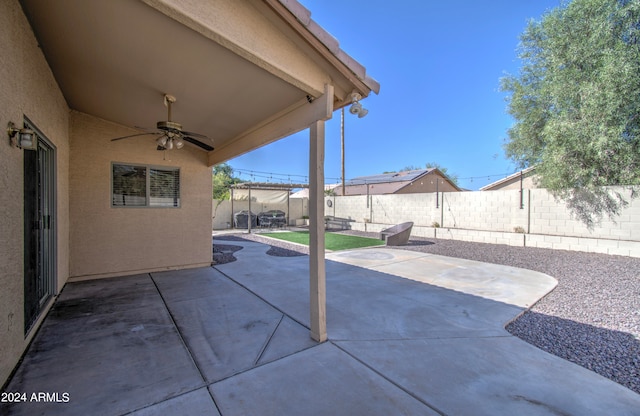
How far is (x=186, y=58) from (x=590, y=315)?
553cm

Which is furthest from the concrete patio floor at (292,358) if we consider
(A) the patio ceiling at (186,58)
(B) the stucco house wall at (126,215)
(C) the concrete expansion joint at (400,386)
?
(A) the patio ceiling at (186,58)

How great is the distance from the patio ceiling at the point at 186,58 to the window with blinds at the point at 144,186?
1.60 metres

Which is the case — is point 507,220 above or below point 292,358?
above

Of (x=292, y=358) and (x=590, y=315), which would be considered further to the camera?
(x=590, y=315)

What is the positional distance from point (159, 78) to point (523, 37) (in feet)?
38.0

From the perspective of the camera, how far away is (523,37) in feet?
30.0

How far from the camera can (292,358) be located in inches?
93.2

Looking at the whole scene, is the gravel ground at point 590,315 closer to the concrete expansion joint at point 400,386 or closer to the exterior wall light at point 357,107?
the concrete expansion joint at point 400,386

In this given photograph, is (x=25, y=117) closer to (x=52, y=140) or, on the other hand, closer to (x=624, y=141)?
(x=52, y=140)

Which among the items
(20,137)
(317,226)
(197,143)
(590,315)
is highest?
Result: (197,143)

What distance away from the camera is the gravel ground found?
8.06 ft

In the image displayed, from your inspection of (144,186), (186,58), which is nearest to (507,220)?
(186,58)

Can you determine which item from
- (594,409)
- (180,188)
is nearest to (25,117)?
(180,188)

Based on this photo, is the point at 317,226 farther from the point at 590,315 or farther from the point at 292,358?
the point at 590,315
